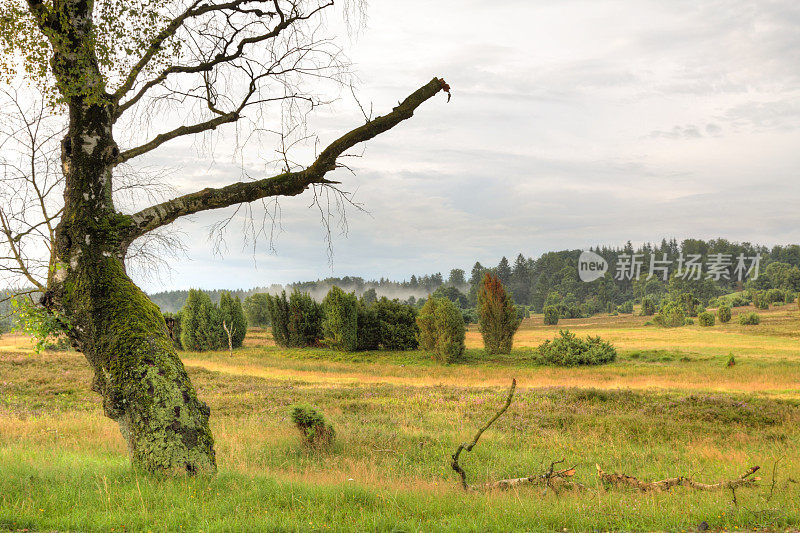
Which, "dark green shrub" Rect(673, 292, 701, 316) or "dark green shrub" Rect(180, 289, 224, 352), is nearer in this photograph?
"dark green shrub" Rect(180, 289, 224, 352)

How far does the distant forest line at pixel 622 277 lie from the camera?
4161 inches

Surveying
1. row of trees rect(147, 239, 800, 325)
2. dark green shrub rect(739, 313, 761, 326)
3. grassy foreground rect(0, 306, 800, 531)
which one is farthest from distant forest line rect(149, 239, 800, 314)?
grassy foreground rect(0, 306, 800, 531)

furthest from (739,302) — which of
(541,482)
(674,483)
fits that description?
(541,482)

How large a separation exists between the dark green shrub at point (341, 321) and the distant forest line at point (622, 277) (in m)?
51.6

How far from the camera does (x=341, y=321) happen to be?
4703 centimetres

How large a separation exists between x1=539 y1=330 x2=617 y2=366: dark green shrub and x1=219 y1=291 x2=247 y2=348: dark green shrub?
33619 millimetres

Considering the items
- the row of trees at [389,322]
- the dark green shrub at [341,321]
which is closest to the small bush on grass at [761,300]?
the row of trees at [389,322]

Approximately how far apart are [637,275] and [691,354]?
9592 cm

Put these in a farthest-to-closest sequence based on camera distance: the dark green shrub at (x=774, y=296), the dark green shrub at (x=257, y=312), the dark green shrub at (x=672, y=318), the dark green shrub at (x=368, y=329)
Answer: the dark green shrub at (x=257, y=312) → the dark green shrub at (x=774, y=296) → the dark green shrub at (x=672, y=318) → the dark green shrub at (x=368, y=329)

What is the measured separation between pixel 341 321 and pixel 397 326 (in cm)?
571

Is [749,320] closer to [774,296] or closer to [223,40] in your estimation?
[774,296]

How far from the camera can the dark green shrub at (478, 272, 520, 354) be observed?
141 ft

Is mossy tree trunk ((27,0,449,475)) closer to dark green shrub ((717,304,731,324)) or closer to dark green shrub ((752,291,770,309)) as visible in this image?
dark green shrub ((717,304,731,324))

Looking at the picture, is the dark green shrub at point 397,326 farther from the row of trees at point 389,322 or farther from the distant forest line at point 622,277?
the distant forest line at point 622,277
